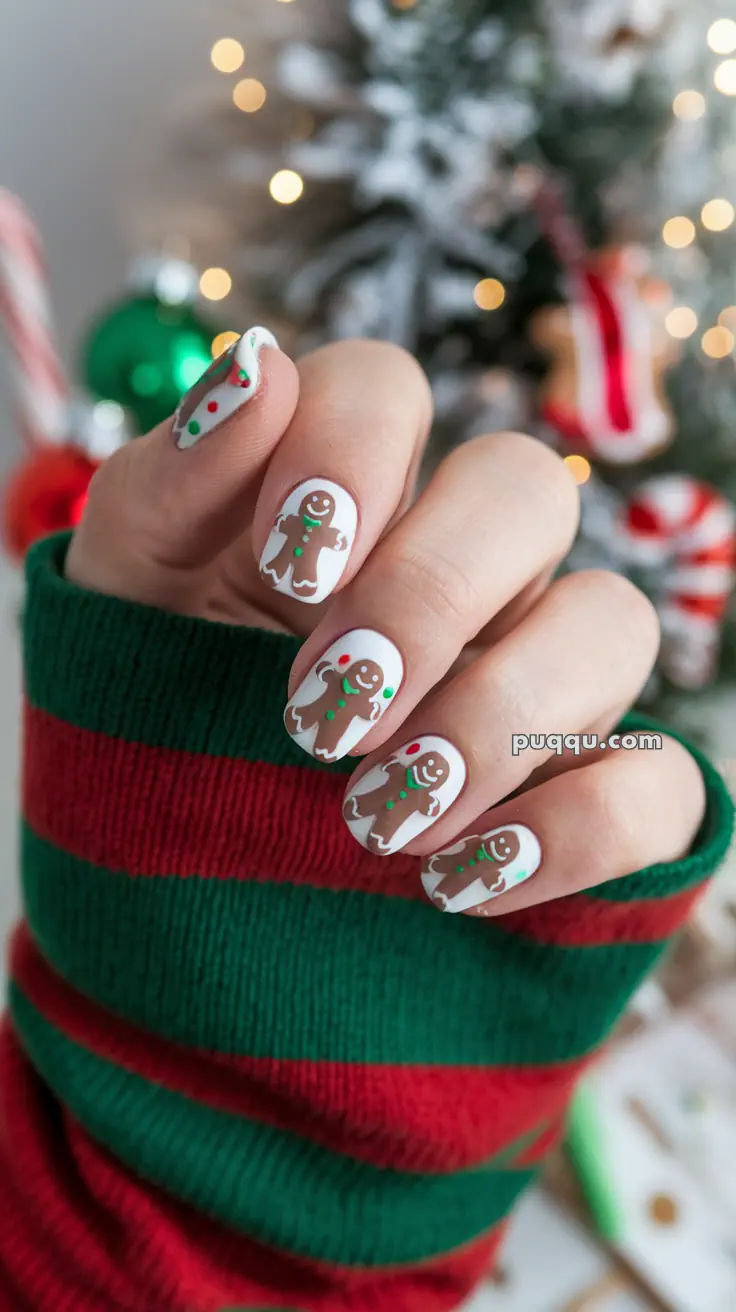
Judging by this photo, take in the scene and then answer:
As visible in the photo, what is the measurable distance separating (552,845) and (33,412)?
722 millimetres

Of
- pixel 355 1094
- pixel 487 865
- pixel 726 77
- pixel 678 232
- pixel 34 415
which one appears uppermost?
pixel 726 77

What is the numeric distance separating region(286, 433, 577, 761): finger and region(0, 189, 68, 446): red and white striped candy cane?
559 mm

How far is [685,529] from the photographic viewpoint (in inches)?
31.2

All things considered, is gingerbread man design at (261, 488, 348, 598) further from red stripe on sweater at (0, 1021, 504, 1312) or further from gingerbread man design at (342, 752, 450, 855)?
red stripe on sweater at (0, 1021, 504, 1312)

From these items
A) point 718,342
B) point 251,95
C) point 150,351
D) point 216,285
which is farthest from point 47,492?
point 718,342

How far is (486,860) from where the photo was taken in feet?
1.02

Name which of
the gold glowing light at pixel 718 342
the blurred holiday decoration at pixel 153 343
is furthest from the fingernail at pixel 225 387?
the gold glowing light at pixel 718 342

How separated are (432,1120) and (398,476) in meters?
0.25

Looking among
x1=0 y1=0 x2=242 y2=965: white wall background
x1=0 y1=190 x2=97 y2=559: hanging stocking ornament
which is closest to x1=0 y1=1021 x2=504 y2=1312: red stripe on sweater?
x1=0 y1=190 x2=97 y2=559: hanging stocking ornament

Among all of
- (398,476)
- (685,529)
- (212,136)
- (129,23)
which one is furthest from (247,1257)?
(129,23)

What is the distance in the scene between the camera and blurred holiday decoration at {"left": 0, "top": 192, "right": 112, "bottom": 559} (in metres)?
0.69

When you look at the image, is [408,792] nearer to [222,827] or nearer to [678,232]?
[222,827]

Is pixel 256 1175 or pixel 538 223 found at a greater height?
pixel 538 223

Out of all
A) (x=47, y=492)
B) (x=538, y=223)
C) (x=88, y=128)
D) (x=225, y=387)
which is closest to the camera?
(x=225, y=387)
